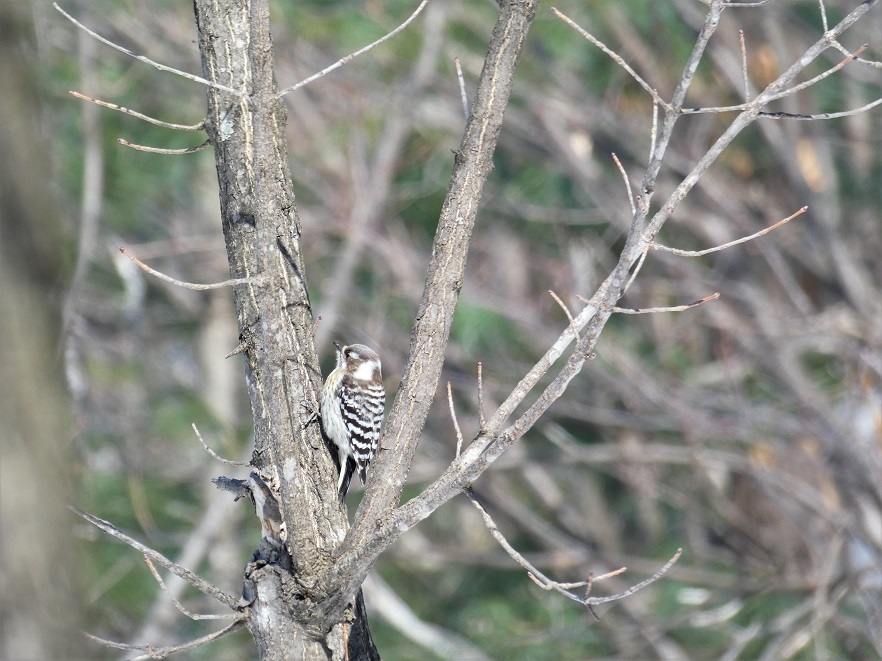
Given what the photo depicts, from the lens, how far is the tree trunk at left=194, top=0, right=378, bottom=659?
274 centimetres

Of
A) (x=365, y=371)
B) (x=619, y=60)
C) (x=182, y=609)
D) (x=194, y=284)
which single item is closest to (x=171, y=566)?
(x=182, y=609)

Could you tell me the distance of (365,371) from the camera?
4980 millimetres

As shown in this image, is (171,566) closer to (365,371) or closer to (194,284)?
(194,284)

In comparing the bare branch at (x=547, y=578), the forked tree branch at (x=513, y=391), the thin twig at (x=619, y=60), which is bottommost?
the bare branch at (x=547, y=578)

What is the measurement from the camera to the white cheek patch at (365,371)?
4.87 metres

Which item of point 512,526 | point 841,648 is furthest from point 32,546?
point 512,526

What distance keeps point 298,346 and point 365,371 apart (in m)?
2.07

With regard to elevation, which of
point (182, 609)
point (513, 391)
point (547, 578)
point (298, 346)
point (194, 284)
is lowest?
point (182, 609)

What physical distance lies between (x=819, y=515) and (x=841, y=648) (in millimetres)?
1098

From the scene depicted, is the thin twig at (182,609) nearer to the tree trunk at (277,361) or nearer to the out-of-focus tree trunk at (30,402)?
the tree trunk at (277,361)

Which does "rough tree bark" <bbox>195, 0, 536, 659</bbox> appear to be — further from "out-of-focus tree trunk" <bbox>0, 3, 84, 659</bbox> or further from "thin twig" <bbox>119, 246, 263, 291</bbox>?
"out-of-focus tree trunk" <bbox>0, 3, 84, 659</bbox>

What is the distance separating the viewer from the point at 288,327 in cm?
287

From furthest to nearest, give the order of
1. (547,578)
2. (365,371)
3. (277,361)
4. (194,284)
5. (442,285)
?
(365,371)
(442,285)
(277,361)
(547,578)
(194,284)

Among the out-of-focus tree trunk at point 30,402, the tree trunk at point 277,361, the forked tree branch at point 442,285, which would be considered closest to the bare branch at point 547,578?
the forked tree branch at point 442,285
